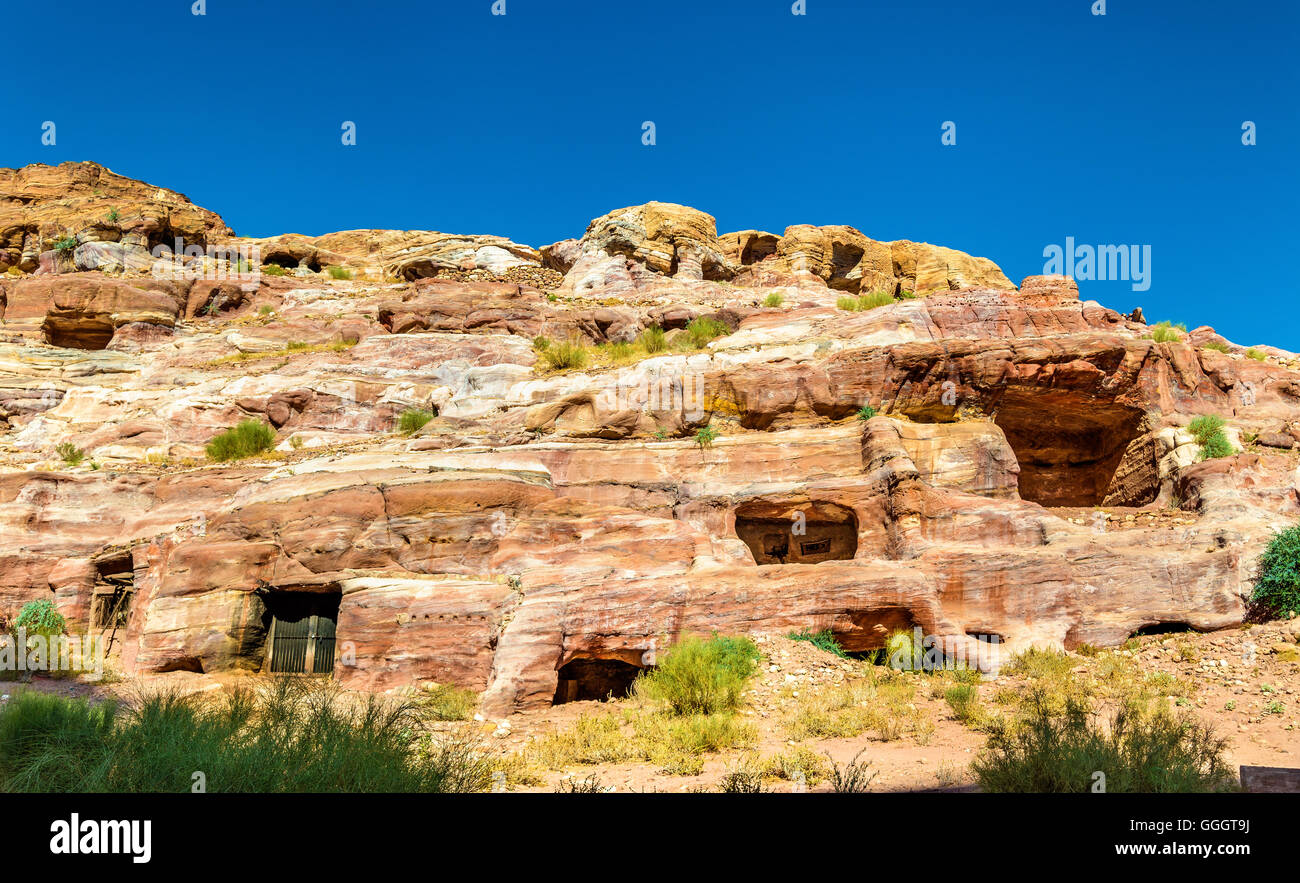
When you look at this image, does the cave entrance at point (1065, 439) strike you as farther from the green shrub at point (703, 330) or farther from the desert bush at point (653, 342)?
the desert bush at point (653, 342)

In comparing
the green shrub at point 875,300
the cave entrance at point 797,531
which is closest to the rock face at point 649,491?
the cave entrance at point 797,531

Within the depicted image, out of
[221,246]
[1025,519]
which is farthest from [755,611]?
[221,246]

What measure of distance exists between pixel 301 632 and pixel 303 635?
0.08 meters

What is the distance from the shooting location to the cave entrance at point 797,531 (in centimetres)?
1683

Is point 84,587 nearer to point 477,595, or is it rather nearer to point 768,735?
point 477,595

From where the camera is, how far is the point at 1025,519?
15.2m

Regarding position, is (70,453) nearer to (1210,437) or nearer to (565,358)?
(565,358)

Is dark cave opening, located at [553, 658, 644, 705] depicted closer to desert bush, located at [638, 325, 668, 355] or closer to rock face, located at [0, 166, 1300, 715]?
rock face, located at [0, 166, 1300, 715]

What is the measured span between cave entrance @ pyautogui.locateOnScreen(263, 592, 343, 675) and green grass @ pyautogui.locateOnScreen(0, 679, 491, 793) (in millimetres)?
7297

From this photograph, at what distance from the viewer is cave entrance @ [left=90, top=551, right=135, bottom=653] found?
17.3m

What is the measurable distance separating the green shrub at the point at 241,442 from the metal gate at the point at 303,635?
6.85m

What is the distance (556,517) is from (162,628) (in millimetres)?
8064

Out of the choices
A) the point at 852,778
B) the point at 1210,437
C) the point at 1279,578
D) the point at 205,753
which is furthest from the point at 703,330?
the point at 205,753
